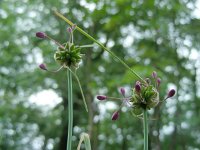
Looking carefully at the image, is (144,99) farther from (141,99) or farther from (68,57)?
(68,57)

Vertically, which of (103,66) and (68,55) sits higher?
(103,66)

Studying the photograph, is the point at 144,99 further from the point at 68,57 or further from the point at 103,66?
the point at 103,66

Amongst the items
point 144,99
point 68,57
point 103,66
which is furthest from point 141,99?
point 103,66

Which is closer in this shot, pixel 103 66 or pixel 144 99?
pixel 144 99

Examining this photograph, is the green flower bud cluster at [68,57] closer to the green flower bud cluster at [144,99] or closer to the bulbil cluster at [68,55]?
the bulbil cluster at [68,55]

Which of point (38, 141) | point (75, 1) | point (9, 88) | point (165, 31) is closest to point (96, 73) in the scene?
point (75, 1)

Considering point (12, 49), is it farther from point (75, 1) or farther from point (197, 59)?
point (197, 59)

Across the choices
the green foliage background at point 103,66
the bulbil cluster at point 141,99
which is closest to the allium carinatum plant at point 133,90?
the bulbil cluster at point 141,99
